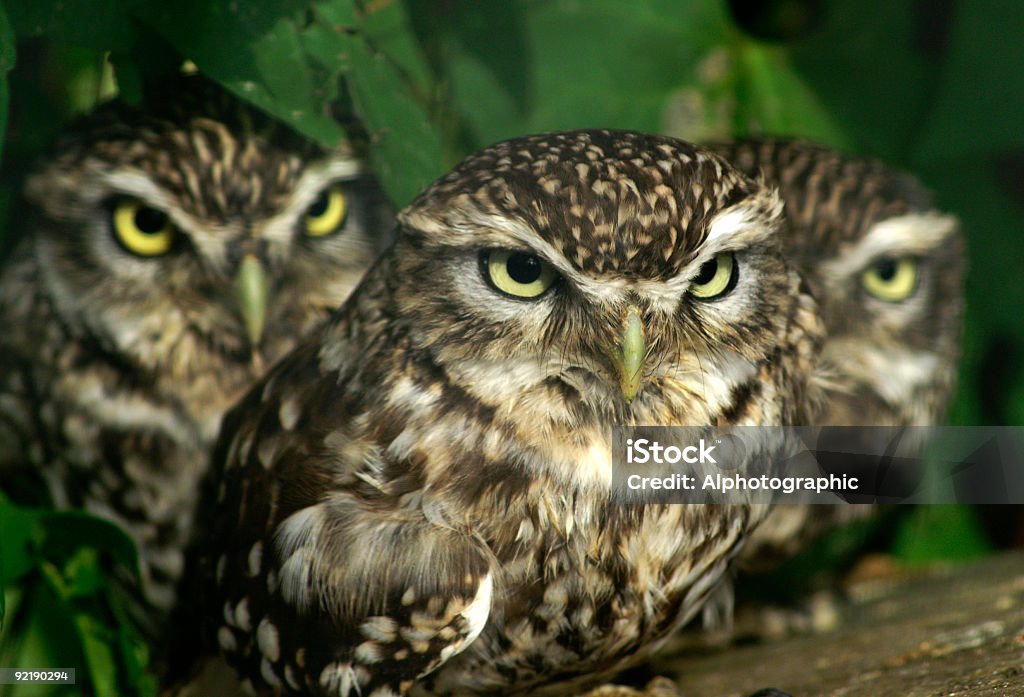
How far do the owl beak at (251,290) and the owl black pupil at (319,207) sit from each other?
125mm

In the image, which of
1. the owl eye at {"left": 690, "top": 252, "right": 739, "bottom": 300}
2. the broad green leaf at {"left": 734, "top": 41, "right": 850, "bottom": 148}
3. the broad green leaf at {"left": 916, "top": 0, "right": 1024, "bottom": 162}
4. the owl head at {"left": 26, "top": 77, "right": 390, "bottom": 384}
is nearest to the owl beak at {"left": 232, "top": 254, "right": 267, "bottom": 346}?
the owl head at {"left": 26, "top": 77, "right": 390, "bottom": 384}

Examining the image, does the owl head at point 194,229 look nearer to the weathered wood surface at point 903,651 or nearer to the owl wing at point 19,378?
the owl wing at point 19,378

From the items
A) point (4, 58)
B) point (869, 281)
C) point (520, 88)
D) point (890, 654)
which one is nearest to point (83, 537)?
point (4, 58)

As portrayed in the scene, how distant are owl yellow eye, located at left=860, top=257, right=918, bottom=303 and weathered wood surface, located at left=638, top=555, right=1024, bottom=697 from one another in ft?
2.03

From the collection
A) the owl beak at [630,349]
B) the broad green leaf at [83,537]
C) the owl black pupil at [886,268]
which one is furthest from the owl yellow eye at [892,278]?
the broad green leaf at [83,537]

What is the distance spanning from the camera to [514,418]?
4.57 feet

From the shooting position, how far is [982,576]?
7.19 ft

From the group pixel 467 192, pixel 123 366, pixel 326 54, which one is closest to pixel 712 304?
pixel 467 192

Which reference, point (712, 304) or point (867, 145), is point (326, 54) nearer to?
point (712, 304)

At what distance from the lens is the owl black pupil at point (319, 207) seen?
66.9 inches

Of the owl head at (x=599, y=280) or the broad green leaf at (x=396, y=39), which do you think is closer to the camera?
the owl head at (x=599, y=280)

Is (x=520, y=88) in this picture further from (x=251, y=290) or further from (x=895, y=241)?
(x=895, y=241)

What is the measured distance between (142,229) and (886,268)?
1433 millimetres

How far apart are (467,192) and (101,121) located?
2.62ft
